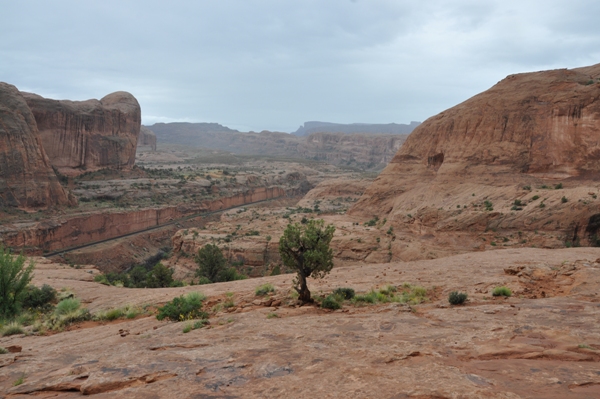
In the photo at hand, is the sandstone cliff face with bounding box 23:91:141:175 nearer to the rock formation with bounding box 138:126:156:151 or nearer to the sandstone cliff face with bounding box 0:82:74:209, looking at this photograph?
the sandstone cliff face with bounding box 0:82:74:209

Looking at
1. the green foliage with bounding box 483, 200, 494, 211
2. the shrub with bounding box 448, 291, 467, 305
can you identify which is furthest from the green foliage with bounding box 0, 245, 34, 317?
the green foliage with bounding box 483, 200, 494, 211

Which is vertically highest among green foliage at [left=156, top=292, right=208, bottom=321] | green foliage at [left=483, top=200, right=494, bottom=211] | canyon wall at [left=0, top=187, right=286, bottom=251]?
green foliage at [left=483, top=200, right=494, bottom=211]

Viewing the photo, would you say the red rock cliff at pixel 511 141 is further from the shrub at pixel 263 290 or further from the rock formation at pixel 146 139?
the rock formation at pixel 146 139

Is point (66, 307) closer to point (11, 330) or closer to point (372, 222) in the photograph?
point (11, 330)

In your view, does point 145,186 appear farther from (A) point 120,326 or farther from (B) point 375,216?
(A) point 120,326

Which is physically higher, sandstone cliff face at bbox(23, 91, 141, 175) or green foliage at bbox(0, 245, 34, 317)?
sandstone cliff face at bbox(23, 91, 141, 175)

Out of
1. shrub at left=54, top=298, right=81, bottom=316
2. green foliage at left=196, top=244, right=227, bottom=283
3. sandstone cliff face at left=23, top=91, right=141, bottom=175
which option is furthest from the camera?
sandstone cliff face at left=23, top=91, right=141, bottom=175

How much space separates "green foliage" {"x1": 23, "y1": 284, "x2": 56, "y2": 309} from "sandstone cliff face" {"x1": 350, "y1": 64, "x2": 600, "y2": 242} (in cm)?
2382

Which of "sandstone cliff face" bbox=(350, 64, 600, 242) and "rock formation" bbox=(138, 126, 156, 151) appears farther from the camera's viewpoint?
"rock formation" bbox=(138, 126, 156, 151)

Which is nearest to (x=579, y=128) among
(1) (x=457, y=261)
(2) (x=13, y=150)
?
(1) (x=457, y=261)

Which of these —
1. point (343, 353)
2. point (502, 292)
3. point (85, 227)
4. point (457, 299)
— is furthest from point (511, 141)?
point (85, 227)

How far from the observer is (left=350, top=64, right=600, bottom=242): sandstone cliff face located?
26.1 metres

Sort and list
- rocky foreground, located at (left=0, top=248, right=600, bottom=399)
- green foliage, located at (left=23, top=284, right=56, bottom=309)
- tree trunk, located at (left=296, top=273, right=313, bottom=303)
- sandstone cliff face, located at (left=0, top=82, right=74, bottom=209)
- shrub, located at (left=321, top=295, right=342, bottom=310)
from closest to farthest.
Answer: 1. rocky foreground, located at (left=0, top=248, right=600, bottom=399)
2. shrub, located at (left=321, top=295, right=342, bottom=310)
3. tree trunk, located at (left=296, top=273, right=313, bottom=303)
4. green foliage, located at (left=23, top=284, right=56, bottom=309)
5. sandstone cliff face, located at (left=0, top=82, right=74, bottom=209)

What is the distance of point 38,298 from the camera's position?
15.9 metres
